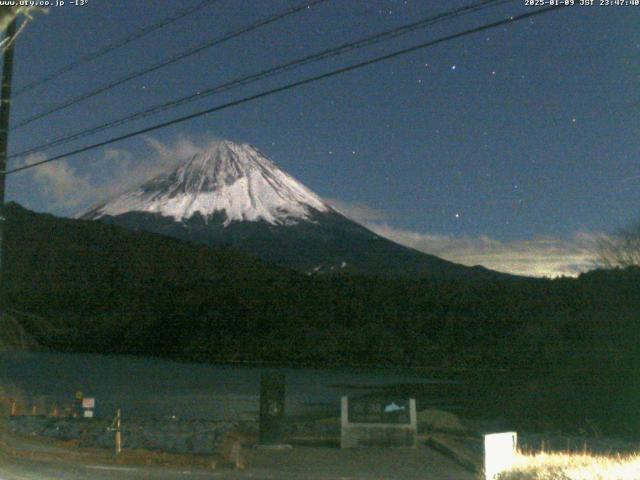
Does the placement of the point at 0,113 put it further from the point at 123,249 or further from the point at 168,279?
the point at 123,249

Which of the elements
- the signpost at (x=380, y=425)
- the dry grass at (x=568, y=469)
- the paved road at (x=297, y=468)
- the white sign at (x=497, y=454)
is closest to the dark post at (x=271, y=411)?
the paved road at (x=297, y=468)

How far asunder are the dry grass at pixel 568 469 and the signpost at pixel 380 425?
14.6ft

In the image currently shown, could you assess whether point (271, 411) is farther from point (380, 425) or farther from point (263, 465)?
point (380, 425)

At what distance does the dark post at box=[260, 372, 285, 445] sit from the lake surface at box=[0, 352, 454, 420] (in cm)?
1225

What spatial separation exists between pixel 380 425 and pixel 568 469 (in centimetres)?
676

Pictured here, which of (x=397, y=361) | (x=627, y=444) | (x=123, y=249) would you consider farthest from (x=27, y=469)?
(x=123, y=249)

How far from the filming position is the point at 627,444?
893 inches

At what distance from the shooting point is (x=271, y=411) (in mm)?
15773

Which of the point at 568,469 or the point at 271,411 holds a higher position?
the point at 271,411

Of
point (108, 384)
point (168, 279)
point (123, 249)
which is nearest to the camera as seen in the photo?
point (108, 384)

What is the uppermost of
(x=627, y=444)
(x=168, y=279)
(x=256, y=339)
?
(x=168, y=279)

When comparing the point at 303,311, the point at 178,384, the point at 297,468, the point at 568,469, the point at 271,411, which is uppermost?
the point at 303,311

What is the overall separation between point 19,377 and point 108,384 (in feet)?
21.6

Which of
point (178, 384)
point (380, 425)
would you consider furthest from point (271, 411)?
point (178, 384)
